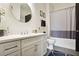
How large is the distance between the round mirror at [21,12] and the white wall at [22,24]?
5cm

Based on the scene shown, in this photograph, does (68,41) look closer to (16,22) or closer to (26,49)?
(26,49)

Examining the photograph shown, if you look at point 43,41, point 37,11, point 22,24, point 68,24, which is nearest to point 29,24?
point 22,24

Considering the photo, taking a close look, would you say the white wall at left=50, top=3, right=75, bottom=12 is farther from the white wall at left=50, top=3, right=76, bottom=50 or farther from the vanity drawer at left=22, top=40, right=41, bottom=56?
the vanity drawer at left=22, top=40, right=41, bottom=56

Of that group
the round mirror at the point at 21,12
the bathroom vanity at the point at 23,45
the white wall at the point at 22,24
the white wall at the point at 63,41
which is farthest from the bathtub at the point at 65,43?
the round mirror at the point at 21,12

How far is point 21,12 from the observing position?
4.40 ft

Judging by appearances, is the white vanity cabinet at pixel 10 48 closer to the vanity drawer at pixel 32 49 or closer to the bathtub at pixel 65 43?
the vanity drawer at pixel 32 49

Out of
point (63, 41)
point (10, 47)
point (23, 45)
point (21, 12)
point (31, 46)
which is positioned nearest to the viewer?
point (10, 47)

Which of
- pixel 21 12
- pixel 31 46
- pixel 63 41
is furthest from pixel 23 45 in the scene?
pixel 63 41

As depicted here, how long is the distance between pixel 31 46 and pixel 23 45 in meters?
0.15

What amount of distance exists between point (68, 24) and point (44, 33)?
0.48m

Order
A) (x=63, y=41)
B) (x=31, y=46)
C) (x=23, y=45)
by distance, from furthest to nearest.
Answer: (x=63, y=41) → (x=31, y=46) → (x=23, y=45)

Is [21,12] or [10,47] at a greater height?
[21,12]

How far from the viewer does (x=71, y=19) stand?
1.52 meters

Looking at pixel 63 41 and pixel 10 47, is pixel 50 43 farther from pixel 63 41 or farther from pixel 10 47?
pixel 10 47
